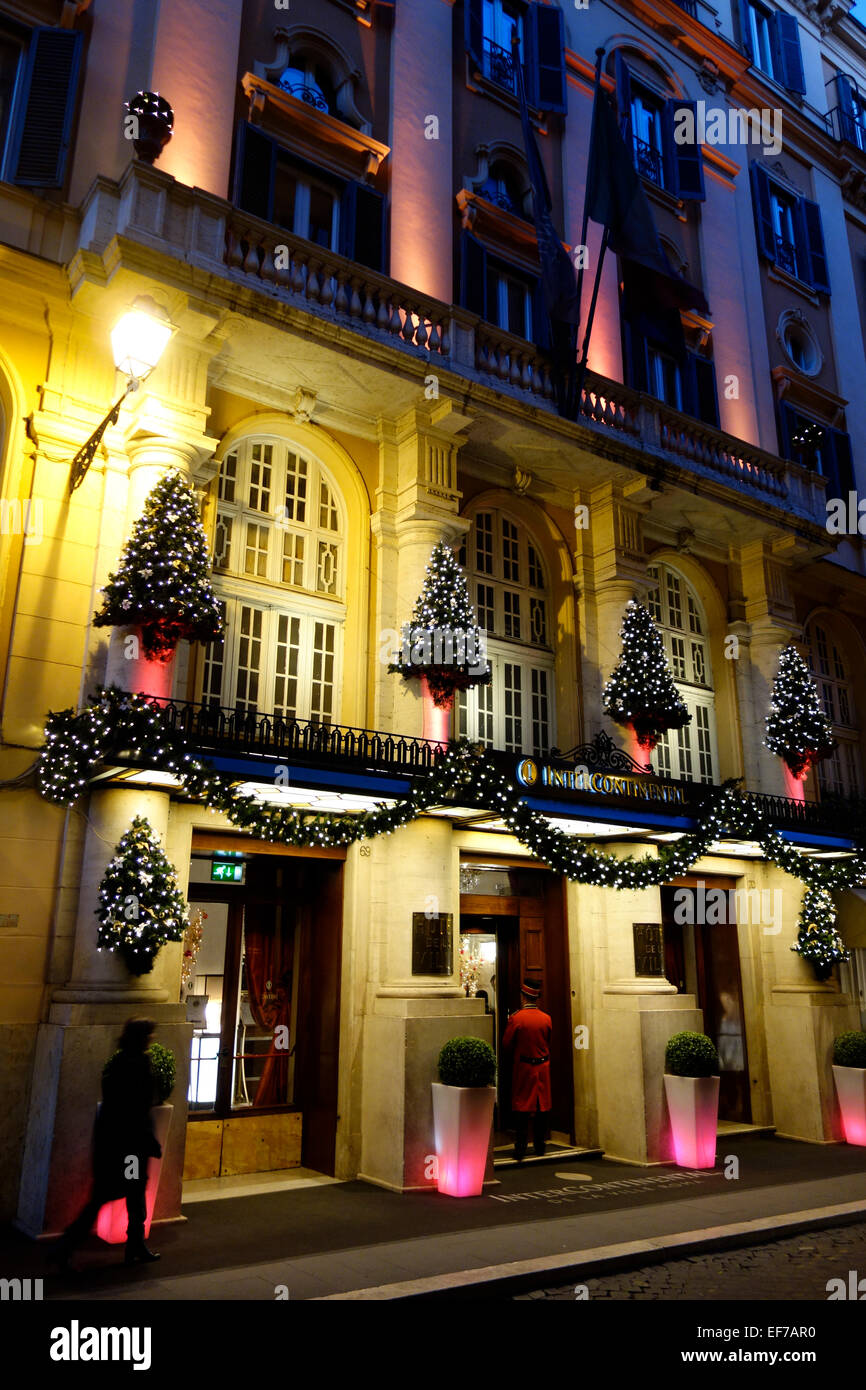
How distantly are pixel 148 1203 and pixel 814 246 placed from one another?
82.6ft

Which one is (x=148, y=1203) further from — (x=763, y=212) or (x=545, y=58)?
(x=763, y=212)

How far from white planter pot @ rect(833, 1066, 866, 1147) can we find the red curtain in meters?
8.60

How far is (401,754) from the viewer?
11711 mm

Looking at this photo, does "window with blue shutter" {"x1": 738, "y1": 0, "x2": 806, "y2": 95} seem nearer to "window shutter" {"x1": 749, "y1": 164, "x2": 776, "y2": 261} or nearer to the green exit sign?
"window shutter" {"x1": 749, "y1": 164, "x2": 776, "y2": 261}

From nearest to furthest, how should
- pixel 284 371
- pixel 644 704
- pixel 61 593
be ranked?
pixel 61 593
pixel 284 371
pixel 644 704

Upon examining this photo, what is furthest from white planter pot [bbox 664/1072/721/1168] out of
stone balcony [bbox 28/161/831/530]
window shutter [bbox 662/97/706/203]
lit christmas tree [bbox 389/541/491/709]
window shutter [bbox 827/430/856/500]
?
window shutter [bbox 662/97/706/203]

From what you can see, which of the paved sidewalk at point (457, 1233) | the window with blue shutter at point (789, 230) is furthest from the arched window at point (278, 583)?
the window with blue shutter at point (789, 230)

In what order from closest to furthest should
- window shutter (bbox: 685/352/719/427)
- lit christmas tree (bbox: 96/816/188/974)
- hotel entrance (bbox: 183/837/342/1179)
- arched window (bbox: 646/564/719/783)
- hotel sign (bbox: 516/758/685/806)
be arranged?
1. lit christmas tree (bbox: 96/816/188/974)
2. hotel entrance (bbox: 183/837/342/1179)
3. hotel sign (bbox: 516/758/685/806)
4. arched window (bbox: 646/564/719/783)
5. window shutter (bbox: 685/352/719/427)

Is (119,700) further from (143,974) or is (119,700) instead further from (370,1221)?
(370,1221)

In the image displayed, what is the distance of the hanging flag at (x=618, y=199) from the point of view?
1644 cm

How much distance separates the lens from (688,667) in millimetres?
18156

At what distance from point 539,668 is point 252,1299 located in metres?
10.8

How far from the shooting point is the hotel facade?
35.4 ft
